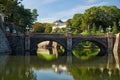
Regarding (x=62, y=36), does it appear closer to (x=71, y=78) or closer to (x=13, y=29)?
(x=13, y=29)

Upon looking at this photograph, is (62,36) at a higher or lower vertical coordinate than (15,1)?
lower

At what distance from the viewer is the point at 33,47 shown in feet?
231

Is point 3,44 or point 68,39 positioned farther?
point 68,39

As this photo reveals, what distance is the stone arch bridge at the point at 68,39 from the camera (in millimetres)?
68625

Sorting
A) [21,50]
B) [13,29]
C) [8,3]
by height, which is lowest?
[21,50]

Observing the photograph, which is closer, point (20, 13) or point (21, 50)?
point (21, 50)

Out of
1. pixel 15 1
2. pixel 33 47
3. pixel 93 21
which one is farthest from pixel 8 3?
pixel 93 21

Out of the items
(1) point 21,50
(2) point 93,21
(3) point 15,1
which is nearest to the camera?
(1) point 21,50

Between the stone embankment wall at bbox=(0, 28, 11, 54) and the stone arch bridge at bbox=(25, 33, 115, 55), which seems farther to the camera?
the stone arch bridge at bbox=(25, 33, 115, 55)

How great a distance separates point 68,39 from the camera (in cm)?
7069

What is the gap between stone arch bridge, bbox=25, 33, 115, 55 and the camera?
68.6 meters

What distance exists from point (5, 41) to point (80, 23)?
2625 inches

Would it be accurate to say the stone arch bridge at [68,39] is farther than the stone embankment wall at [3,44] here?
Yes

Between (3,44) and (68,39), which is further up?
(68,39)
